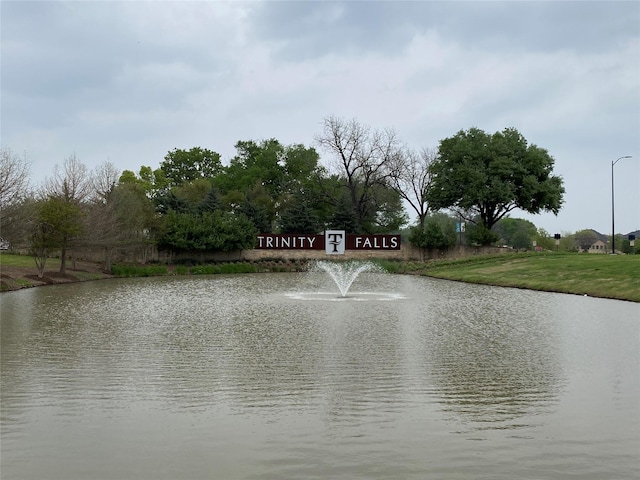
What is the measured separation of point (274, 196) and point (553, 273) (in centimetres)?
4806

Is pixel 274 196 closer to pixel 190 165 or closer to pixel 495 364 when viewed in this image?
pixel 190 165

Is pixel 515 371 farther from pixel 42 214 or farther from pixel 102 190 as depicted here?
pixel 102 190

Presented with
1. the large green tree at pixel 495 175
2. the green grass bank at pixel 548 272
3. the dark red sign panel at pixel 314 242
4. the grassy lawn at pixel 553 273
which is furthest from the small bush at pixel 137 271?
the large green tree at pixel 495 175

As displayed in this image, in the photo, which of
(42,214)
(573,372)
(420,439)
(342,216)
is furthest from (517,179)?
(420,439)

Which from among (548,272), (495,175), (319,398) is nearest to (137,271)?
(548,272)

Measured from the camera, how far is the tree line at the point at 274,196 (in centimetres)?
4288

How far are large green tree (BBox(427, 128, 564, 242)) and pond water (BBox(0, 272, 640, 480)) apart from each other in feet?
140

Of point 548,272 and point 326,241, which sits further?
point 326,241

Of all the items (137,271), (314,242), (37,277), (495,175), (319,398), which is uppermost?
(495,175)

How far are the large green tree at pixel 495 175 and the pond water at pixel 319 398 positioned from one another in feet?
140

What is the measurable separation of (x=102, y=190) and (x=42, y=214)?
1150cm

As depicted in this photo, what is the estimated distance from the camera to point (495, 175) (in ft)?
204

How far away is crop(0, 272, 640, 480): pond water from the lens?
7.04 meters

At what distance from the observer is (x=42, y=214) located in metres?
40.5
